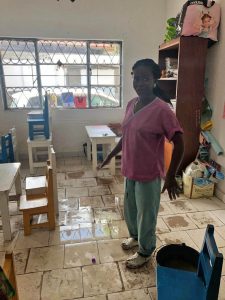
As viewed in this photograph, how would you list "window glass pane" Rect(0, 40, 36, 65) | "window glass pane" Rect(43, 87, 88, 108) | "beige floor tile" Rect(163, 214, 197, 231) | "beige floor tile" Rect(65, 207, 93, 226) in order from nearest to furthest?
"beige floor tile" Rect(163, 214, 197, 231) → "beige floor tile" Rect(65, 207, 93, 226) → "window glass pane" Rect(0, 40, 36, 65) → "window glass pane" Rect(43, 87, 88, 108)

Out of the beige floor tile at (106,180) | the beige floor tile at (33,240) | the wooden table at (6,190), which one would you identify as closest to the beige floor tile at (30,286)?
the beige floor tile at (33,240)

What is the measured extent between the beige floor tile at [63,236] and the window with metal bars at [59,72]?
101 inches

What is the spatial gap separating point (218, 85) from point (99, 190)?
6.35 ft

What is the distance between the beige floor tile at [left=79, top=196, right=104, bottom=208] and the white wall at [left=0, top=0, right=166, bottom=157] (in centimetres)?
179

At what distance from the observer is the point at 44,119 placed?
12.2 ft

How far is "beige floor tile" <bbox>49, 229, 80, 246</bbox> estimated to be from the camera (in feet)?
7.10

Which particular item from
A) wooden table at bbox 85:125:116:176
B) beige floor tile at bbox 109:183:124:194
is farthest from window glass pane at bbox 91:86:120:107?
beige floor tile at bbox 109:183:124:194

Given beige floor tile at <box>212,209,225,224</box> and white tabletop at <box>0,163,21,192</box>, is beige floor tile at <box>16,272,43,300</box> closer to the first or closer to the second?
white tabletop at <box>0,163,21,192</box>

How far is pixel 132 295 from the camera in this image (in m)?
1.62

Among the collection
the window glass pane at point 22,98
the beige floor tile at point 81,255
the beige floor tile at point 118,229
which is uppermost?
the window glass pane at point 22,98

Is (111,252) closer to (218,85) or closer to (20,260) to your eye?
(20,260)

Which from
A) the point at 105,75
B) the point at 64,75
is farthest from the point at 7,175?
the point at 105,75

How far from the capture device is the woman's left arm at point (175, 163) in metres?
1.52

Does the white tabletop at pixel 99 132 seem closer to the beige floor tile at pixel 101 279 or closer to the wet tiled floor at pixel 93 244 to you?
the wet tiled floor at pixel 93 244
